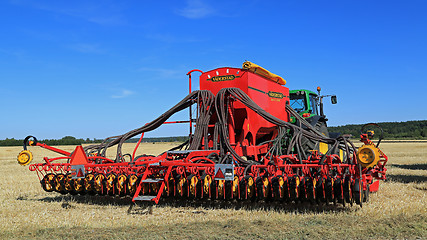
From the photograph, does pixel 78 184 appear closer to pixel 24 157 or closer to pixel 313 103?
pixel 24 157

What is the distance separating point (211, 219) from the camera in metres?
5.67

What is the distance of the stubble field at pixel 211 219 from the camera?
4.72 metres

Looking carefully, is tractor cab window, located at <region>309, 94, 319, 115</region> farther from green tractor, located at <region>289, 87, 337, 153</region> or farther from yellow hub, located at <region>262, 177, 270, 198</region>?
yellow hub, located at <region>262, 177, 270, 198</region>

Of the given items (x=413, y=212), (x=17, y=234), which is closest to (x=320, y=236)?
(x=413, y=212)

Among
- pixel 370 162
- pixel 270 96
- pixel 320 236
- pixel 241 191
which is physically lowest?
pixel 320 236

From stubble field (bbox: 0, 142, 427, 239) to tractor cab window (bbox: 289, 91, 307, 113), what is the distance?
11.5 ft

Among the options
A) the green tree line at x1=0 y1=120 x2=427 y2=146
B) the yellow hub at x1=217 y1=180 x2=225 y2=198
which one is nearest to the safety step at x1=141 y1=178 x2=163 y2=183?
the yellow hub at x1=217 y1=180 x2=225 y2=198

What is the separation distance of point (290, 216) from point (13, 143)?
4513 centimetres

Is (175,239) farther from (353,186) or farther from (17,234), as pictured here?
(353,186)

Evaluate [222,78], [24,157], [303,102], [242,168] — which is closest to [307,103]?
[303,102]

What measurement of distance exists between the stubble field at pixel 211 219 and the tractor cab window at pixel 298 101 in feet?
11.5

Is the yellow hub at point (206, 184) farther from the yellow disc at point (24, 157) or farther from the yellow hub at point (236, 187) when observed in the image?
the yellow disc at point (24, 157)

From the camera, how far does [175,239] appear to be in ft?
14.9

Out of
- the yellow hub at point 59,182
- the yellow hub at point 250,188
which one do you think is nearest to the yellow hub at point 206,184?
the yellow hub at point 250,188
